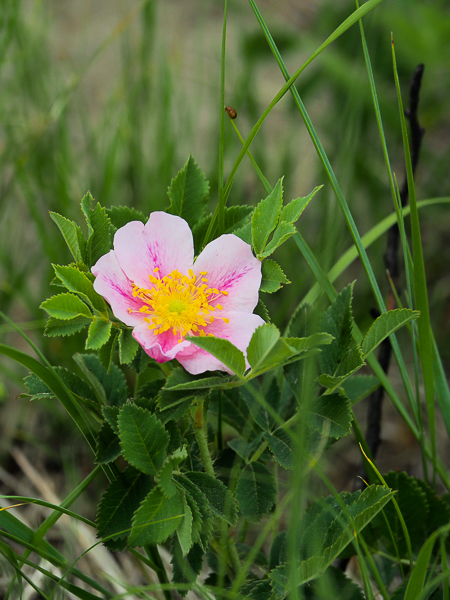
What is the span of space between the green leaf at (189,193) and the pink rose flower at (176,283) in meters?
0.05

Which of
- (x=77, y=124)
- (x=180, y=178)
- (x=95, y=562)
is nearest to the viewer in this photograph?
(x=180, y=178)

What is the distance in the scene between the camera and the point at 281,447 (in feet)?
2.06

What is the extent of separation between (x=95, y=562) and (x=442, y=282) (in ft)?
3.67

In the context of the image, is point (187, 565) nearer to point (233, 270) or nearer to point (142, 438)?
point (142, 438)

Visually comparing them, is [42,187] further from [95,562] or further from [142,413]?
[142,413]

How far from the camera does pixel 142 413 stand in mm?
552

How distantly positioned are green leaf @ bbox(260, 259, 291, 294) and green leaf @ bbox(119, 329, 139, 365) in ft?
0.47

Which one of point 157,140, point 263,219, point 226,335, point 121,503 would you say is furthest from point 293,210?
point 157,140

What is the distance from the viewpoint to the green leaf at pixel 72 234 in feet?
1.86

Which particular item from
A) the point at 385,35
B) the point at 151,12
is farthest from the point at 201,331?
the point at 385,35

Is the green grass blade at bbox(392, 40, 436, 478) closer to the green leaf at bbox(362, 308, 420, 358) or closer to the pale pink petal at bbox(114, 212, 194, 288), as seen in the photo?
the green leaf at bbox(362, 308, 420, 358)

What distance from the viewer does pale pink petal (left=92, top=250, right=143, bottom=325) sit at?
21.9 inches

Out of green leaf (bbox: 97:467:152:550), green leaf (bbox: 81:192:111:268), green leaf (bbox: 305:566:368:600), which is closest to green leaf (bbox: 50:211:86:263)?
green leaf (bbox: 81:192:111:268)

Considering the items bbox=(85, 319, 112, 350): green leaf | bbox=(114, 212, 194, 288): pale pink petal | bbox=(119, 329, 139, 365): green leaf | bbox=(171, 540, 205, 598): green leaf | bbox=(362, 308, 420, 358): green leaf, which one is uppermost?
bbox=(114, 212, 194, 288): pale pink petal
